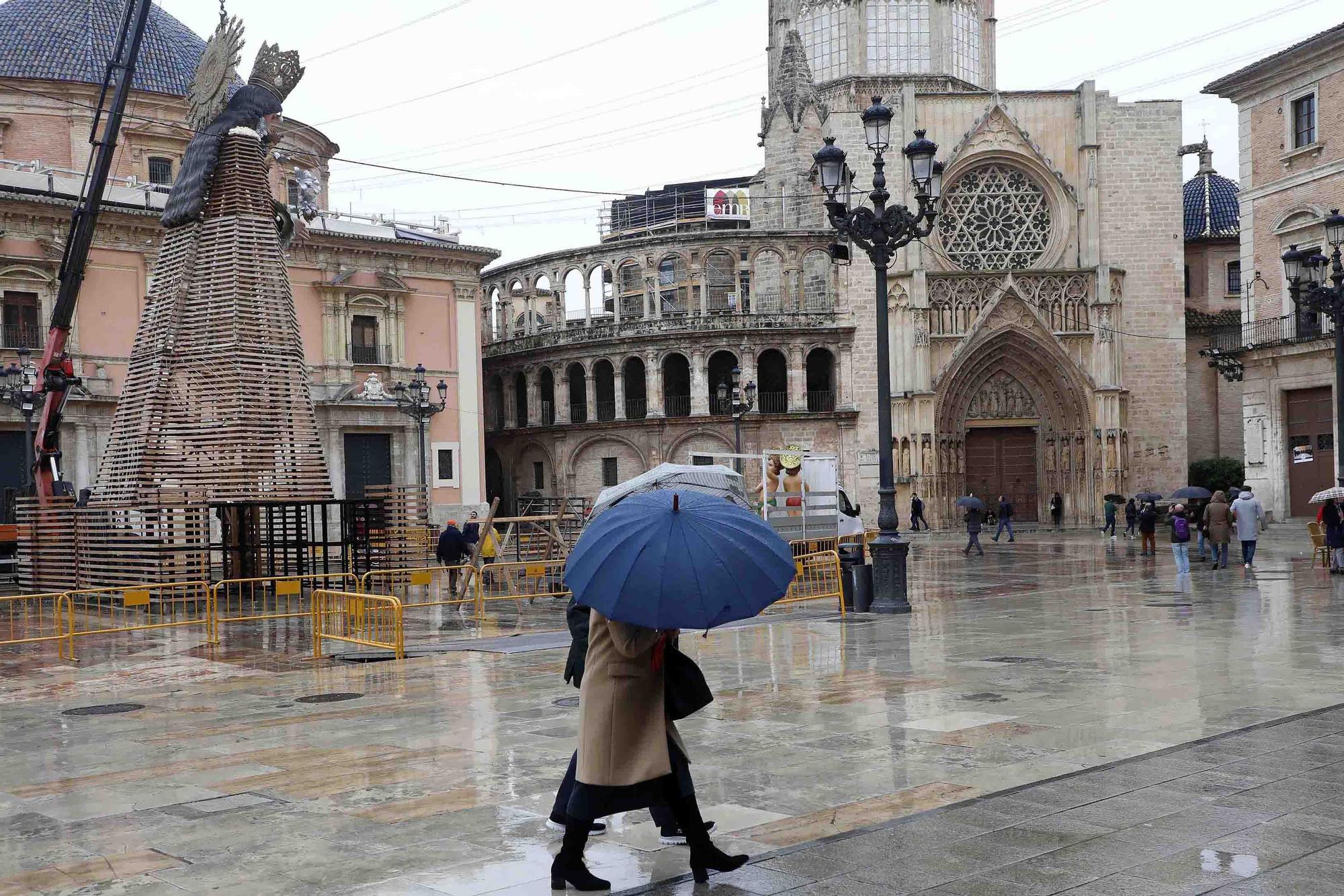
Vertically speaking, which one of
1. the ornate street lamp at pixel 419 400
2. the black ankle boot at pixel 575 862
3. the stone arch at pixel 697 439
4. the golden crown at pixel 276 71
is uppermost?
the golden crown at pixel 276 71

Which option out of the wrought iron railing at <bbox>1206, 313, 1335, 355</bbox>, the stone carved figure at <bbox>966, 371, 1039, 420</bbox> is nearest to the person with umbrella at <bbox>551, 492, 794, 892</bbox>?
the wrought iron railing at <bbox>1206, 313, 1335, 355</bbox>

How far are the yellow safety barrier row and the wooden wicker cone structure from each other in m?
1.85

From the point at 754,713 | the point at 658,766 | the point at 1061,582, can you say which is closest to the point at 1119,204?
the point at 1061,582

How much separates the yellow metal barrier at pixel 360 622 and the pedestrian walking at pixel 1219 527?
14.9 metres

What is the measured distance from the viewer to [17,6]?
4050cm

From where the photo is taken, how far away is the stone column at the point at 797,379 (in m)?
47.8

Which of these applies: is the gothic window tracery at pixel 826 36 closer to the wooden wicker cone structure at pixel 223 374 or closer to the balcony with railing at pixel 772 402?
the balcony with railing at pixel 772 402

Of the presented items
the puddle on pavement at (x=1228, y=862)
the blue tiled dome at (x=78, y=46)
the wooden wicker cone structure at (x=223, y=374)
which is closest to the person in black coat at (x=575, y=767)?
the puddle on pavement at (x=1228, y=862)

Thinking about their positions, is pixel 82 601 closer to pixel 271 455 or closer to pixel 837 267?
pixel 271 455

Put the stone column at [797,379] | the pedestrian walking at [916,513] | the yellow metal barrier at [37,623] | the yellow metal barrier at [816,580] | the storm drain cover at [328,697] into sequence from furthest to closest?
1. the stone column at [797,379]
2. the pedestrian walking at [916,513]
3. the yellow metal barrier at [816,580]
4. the yellow metal barrier at [37,623]
5. the storm drain cover at [328,697]

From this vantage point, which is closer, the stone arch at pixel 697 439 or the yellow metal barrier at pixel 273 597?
the yellow metal barrier at pixel 273 597

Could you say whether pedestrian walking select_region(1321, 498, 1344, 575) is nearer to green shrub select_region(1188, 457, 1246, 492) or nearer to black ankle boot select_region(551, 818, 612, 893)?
black ankle boot select_region(551, 818, 612, 893)

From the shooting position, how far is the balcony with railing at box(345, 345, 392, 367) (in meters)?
40.8

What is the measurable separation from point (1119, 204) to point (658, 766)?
4668 cm
